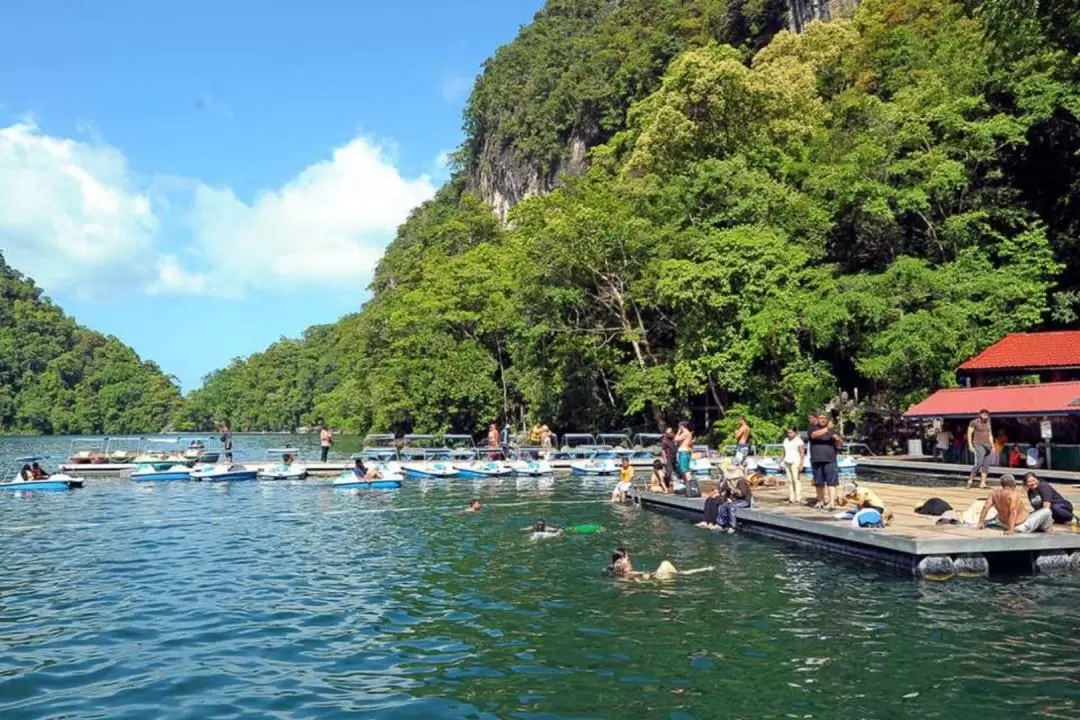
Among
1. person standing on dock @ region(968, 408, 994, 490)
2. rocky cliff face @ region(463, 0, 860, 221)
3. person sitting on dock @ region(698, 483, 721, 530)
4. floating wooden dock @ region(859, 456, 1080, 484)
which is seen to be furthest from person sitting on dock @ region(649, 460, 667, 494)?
rocky cliff face @ region(463, 0, 860, 221)

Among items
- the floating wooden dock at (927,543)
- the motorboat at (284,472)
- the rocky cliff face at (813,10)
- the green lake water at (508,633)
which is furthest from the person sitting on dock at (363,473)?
the rocky cliff face at (813,10)

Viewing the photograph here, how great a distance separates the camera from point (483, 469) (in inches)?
1671

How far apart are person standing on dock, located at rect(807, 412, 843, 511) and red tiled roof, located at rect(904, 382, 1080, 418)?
11.0 meters

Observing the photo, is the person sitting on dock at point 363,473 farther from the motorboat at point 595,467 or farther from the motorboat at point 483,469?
the motorboat at point 595,467

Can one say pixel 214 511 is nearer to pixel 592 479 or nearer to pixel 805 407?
pixel 592 479

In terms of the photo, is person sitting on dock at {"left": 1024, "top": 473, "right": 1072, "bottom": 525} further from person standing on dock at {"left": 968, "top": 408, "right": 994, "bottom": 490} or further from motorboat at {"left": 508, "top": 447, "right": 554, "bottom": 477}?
motorboat at {"left": 508, "top": 447, "right": 554, "bottom": 477}

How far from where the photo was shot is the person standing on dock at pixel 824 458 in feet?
65.7

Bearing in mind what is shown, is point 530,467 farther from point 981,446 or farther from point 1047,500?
point 1047,500

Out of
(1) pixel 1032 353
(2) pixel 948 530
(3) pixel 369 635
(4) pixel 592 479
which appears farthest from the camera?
(4) pixel 592 479

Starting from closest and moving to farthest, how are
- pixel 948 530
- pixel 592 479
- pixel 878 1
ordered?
pixel 948 530
pixel 592 479
pixel 878 1

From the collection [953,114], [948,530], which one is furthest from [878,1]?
[948,530]

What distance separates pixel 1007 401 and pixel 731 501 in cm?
1428

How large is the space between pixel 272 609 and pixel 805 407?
33.2 metres

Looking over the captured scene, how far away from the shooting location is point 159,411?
175 metres
